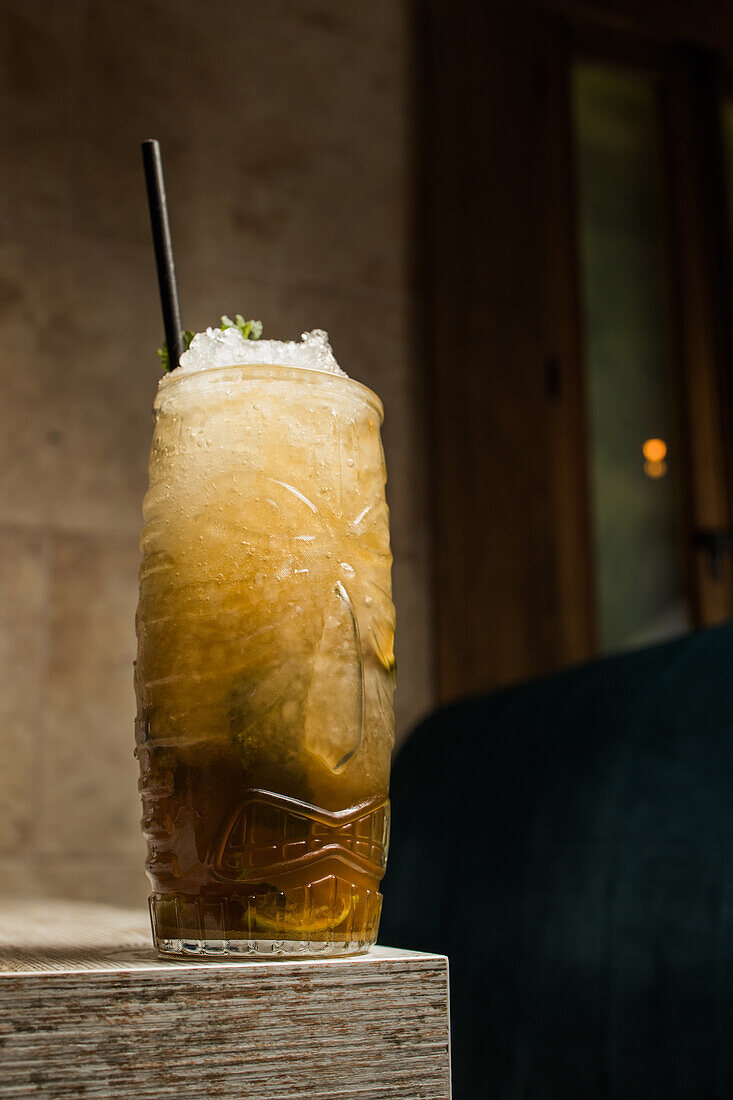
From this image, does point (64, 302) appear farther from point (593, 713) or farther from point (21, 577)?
point (593, 713)

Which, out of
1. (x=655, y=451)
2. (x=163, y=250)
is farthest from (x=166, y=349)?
(x=655, y=451)

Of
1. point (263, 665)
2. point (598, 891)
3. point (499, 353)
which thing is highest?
point (499, 353)

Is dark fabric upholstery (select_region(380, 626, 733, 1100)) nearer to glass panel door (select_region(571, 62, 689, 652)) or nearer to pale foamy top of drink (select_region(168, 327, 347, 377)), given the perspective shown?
pale foamy top of drink (select_region(168, 327, 347, 377))

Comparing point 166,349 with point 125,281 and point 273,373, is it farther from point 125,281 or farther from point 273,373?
point 125,281

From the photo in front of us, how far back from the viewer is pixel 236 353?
571 mm

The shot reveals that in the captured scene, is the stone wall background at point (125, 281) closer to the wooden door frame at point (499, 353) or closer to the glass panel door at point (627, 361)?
the wooden door frame at point (499, 353)

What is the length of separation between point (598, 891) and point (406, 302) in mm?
1836

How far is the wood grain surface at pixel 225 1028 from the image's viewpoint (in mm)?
387

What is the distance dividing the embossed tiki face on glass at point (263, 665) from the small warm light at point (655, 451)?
8.04 ft

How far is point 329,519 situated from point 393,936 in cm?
91

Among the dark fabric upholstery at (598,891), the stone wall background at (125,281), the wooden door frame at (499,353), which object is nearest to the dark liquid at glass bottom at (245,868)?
the dark fabric upholstery at (598,891)

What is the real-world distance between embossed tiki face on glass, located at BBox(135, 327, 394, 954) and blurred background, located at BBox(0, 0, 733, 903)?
1.59 metres

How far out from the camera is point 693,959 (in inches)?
35.0

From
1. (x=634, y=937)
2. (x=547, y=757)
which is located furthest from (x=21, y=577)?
(x=634, y=937)
